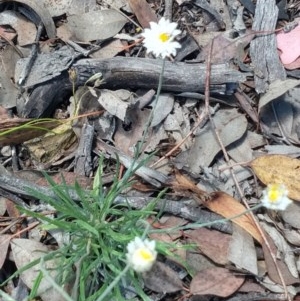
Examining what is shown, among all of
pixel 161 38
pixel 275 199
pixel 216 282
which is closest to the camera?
pixel 275 199

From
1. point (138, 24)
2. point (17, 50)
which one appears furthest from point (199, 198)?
point (17, 50)

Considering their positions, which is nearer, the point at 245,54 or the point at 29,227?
the point at 29,227

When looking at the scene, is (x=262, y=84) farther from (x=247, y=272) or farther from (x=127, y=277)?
(x=127, y=277)

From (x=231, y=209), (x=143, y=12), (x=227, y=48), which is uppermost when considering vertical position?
(x=143, y=12)

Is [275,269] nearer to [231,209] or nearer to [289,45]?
[231,209]

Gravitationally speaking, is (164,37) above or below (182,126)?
above

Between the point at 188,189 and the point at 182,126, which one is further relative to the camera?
the point at 182,126

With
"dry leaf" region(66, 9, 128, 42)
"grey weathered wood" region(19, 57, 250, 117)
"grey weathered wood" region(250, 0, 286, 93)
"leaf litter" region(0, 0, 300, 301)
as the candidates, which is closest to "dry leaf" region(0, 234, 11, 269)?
"leaf litter" region(0, 0, 300, 301)

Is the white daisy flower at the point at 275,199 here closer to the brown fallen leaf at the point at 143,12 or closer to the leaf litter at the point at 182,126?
the leaf litter at the point at 182,126

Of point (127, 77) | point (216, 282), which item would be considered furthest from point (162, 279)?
point (127, 77)
